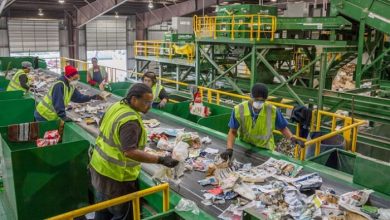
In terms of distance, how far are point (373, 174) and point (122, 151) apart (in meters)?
2.87

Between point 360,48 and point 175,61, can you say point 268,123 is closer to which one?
point 360,48

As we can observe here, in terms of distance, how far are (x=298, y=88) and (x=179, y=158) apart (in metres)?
7.38

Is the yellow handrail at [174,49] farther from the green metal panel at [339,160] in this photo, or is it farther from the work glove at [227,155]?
the work glove at [227,155]

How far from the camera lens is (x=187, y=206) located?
341cm

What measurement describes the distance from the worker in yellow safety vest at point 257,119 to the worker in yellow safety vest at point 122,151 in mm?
1444

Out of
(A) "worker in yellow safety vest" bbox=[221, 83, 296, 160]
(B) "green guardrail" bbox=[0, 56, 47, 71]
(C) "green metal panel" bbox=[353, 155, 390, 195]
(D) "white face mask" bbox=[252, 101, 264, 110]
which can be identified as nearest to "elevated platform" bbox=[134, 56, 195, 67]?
(B) "green guardrail" bbox=[0, 56, 47, 71]

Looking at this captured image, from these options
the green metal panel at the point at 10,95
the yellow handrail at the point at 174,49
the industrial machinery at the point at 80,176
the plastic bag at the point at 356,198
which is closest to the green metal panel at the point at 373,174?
the industrial machinery at the point at 80,176

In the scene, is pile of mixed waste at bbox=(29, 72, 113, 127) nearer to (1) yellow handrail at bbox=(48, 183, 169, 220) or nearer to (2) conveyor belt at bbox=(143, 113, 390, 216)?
(2) conveyor belt at bbox=(143, 113, 390, 216)

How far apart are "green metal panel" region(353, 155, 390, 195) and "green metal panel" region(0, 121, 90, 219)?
3.60 metres

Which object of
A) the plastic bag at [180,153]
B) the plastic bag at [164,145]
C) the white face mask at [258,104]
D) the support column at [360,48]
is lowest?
the plastic bag at [164,145]

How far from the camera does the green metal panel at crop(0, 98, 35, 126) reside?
8000mm

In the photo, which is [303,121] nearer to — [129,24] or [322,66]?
[322,66]

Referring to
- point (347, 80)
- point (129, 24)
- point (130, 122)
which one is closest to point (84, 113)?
point (130, 122)

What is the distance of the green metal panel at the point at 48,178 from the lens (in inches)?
175
